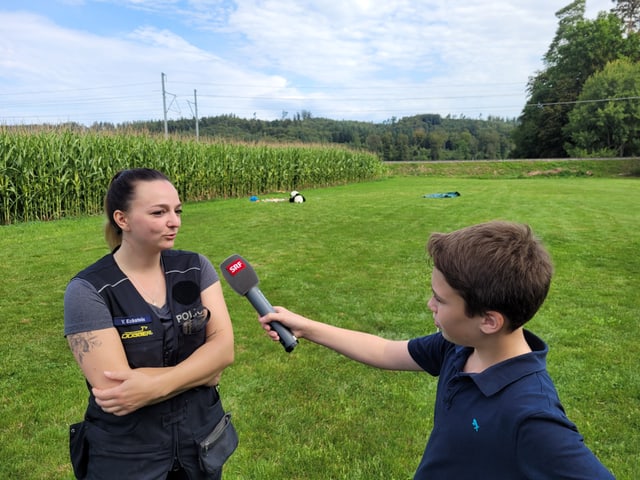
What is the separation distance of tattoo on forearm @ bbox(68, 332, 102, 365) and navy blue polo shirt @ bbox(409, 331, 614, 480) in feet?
4.16

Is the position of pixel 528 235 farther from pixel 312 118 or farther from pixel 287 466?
pixel 312 118

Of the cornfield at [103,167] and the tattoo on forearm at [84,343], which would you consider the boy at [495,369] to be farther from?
the cornfield at [103,167]

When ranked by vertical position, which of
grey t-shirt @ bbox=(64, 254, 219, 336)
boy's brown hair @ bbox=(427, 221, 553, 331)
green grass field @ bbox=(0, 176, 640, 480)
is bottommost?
green grass field @ bbox=(0, 176, 640, 480)

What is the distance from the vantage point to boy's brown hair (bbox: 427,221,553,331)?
50.5 inches

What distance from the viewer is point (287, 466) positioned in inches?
120

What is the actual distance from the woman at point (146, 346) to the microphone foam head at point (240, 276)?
0.52 ft

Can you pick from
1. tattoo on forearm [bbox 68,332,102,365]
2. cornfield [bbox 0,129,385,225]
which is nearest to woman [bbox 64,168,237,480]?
tattoo on forearm [bbox 68,332,102,365]

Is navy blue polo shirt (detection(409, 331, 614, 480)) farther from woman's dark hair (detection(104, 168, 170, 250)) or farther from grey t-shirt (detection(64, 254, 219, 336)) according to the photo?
woman's dark hair (detection(104, 168, 170, 250))

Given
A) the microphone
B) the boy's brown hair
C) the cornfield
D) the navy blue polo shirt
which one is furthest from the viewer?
the cornfield

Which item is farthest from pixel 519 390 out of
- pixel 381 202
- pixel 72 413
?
pixel 381 202

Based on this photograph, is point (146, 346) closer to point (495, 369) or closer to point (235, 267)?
point (235, 267)

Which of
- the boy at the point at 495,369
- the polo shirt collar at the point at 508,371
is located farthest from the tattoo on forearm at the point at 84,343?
the polo shirt collar at the point at 508,371

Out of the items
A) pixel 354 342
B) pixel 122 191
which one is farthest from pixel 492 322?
pixel 122 191

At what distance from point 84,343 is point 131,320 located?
183 millimetres
